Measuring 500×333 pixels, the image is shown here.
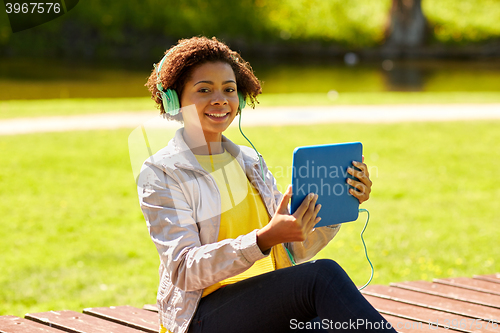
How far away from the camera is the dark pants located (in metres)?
1.93

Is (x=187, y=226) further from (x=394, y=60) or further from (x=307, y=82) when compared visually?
(x=394, y=60)

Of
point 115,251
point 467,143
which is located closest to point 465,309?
point 115,251

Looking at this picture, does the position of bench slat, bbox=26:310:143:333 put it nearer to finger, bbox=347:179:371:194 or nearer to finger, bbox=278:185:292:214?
finger, bbox=278:185:292:214

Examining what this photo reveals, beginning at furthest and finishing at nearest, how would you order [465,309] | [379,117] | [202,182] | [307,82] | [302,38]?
[302,38]
[307,82]
[379,117]
[465,309]
[202,182]

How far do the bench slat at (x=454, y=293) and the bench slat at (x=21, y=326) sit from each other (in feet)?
6.22

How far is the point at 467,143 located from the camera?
8.66 m

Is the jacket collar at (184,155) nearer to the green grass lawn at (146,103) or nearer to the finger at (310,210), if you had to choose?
the finger at (310,210)

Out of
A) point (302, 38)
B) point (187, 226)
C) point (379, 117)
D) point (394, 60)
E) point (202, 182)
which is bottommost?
point (187, 226)

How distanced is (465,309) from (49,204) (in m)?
4.45

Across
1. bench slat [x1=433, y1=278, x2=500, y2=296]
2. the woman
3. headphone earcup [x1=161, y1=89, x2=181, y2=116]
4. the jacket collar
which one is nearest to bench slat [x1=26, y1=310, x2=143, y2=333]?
the woman

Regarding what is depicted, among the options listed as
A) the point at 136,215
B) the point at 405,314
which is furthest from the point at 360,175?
the point at 136,215

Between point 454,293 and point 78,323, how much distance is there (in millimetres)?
1985

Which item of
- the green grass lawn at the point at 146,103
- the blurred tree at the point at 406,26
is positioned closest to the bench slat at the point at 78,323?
the green grass lawn at the point at 146,103

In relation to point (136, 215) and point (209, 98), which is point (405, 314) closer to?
point (209, 98)
